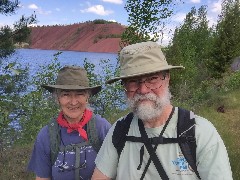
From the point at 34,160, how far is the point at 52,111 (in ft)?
22.5

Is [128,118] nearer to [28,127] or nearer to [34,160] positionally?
[34,160]

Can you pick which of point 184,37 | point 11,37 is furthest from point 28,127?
point 184,37

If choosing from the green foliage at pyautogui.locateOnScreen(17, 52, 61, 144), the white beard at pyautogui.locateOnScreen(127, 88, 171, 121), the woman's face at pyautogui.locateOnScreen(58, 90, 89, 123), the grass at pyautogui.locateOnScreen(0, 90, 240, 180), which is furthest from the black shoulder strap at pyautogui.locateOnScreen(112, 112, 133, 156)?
the grass at pyautogui.locateOnScreen(0, 90, 240, 180)

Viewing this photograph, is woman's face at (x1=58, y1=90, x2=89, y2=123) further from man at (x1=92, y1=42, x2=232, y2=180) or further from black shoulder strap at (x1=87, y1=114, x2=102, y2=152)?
man at (x1=92, y1=42, x2=232, y2=180)

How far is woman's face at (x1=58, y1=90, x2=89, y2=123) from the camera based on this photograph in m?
4.05

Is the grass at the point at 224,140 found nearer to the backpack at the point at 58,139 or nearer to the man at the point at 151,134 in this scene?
the backpack at the point at 58,139

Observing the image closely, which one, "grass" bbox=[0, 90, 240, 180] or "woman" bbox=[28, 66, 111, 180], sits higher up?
"woman" bbox=[28, 66, 111, 180]

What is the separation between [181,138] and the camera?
9.18ft

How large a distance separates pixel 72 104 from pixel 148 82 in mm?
1274

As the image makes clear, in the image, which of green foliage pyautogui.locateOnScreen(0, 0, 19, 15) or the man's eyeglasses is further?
green foliage pyautogui.locateOnScreen(0, 0, 19, 15)

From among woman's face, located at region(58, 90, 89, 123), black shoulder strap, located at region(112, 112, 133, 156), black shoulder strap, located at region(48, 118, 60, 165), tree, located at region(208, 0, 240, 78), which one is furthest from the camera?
tree, located at region(208, 0, 240, 78)

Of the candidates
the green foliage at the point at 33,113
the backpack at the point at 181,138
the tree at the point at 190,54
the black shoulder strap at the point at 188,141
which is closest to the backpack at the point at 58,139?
the backpack at the point at 181,138

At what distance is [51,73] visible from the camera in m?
12.1

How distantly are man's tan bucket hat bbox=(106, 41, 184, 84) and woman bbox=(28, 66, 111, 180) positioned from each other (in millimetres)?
1072
